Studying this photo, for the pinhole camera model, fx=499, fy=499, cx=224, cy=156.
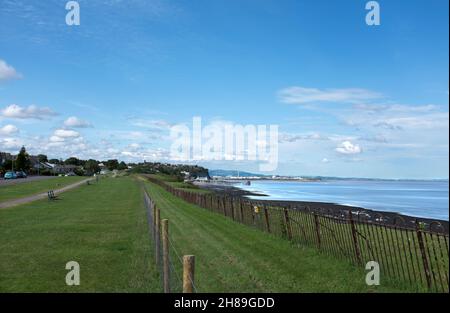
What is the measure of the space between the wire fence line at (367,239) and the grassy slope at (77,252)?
4.29 metres

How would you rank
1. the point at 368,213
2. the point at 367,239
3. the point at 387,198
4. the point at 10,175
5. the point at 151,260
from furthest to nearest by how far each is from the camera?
the point at 10,175, the point at 387,198, the point at 368,213, the point at 367,239, the point at 151,260

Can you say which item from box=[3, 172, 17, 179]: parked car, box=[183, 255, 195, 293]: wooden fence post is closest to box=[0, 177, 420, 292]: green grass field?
box=[183, 255, 195, 293]: wooden fence post

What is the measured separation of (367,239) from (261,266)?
357cm

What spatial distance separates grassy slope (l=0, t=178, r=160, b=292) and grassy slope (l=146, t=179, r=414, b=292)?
3.88ft

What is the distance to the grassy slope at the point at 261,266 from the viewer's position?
930 centimetres

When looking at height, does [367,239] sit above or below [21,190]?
above

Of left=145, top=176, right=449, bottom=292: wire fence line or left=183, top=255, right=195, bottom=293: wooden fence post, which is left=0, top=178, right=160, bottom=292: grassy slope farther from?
left=145, top=176, right=449, bottom=292: wire fence line

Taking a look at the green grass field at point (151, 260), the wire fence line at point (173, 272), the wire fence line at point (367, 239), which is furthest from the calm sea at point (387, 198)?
the wire fence line at point (173, 272)

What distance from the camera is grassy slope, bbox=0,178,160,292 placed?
32.8ft

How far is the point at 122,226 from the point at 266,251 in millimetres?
8688

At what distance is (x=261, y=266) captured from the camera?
11.2 m

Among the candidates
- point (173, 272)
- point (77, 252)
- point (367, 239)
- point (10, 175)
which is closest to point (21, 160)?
point (10, 175)

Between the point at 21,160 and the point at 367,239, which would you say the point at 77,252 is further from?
the point at 21,160

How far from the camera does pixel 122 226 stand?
20.2m
